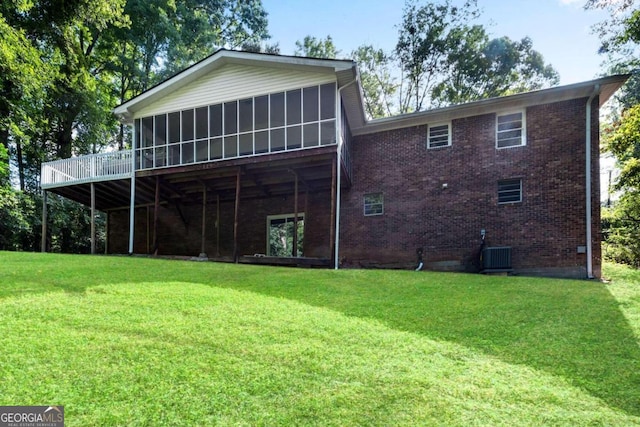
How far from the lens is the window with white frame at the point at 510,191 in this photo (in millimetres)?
10969

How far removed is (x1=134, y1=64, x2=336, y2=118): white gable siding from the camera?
11594mm

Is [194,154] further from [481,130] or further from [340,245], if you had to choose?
[481,130]

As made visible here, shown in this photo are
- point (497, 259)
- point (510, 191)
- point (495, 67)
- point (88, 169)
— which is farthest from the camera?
point (495, 67)

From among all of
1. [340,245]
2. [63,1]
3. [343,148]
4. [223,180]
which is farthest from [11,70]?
[340,245]

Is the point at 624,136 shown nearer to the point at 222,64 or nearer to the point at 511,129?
the point at 511,129

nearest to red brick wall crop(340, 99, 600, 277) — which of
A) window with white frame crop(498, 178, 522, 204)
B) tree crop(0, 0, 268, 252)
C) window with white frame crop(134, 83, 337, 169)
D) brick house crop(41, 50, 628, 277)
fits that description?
brick house crop(41, 50, 628, 277)

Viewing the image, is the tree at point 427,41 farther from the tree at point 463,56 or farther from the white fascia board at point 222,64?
the white fascia board at point 222,64

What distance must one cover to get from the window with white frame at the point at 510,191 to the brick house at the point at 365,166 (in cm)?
4

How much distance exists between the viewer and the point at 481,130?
11.6 meters

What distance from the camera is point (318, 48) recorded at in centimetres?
2566

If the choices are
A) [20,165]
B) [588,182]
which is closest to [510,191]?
[588,182]

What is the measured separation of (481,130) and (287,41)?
1952cm

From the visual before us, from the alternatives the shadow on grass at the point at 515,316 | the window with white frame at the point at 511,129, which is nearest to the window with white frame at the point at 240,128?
the window with white frame at the point at 511,129

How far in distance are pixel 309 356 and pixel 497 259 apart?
28.9ft
